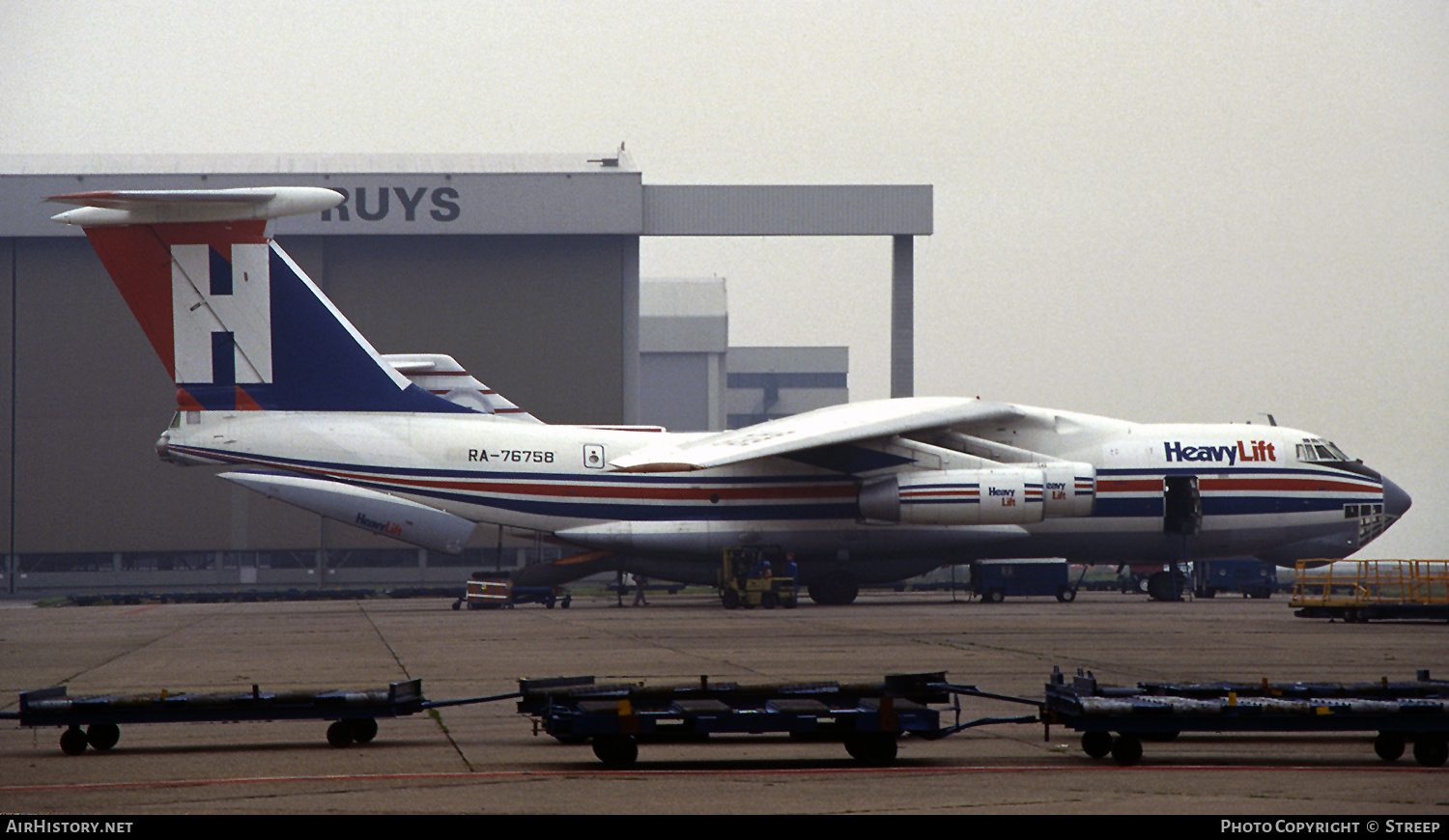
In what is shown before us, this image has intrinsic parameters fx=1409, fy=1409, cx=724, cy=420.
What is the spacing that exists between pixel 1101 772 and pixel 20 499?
4864 centimetres

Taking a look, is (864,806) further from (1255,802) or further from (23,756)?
(23,756)

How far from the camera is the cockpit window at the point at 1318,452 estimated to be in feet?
98.9

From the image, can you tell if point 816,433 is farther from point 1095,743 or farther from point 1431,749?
point 1431,749

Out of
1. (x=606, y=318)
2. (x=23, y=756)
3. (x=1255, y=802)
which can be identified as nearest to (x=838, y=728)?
(x=1255, y=802)

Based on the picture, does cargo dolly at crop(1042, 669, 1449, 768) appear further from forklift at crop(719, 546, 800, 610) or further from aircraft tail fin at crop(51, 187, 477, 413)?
aircraft tail fin at crop(51, 187, 477, 413)

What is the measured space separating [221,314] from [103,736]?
57.3 feet

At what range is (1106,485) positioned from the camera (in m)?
29.1

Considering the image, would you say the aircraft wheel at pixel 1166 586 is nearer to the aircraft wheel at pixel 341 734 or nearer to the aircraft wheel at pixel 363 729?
the aircraft wheel at pixel 363 729

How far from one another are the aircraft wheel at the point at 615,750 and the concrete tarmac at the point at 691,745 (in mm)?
117

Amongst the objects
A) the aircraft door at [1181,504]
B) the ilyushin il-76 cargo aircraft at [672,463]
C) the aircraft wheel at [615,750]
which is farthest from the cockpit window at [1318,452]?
the aircraft wheel at [615,750]

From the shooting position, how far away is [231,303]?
26.2 m

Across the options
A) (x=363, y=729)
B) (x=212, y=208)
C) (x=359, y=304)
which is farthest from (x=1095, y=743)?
(x=359, y=304)

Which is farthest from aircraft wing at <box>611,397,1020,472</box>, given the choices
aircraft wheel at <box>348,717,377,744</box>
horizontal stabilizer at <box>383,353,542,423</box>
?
aircraft wheel at <box>348,717,377,744</box>

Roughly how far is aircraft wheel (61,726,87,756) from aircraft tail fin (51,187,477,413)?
16017mm
